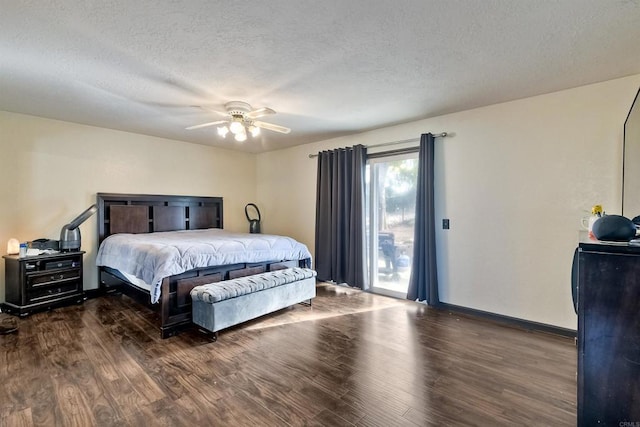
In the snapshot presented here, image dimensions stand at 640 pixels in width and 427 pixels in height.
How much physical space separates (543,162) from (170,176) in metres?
5.30

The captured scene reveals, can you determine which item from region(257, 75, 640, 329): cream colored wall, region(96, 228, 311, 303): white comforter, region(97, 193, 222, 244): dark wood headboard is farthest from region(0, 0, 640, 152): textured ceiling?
region(96, 228, 311, 303): white comforter

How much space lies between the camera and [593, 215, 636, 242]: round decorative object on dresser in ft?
4.35

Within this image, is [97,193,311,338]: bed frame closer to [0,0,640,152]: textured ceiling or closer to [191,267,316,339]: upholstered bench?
[191,267,316,339]: upholstered bench

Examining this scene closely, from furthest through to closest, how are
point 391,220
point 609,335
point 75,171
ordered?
point 391,220
point 75,171
point 609,335

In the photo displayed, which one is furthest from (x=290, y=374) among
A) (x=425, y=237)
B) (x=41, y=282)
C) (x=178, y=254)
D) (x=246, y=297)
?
(x=41, y=282)

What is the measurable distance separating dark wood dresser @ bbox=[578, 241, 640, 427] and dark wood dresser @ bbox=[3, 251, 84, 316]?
4981 mm

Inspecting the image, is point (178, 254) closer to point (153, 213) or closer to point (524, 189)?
point (153, 213)

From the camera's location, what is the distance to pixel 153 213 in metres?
4.82

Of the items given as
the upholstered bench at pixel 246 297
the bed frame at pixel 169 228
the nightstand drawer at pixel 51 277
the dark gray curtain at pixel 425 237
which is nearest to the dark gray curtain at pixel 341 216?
the bed frame at pixel 169 228

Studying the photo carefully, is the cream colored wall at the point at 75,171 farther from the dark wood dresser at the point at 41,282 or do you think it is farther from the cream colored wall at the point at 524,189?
the cream colored wall at the point at 524,189

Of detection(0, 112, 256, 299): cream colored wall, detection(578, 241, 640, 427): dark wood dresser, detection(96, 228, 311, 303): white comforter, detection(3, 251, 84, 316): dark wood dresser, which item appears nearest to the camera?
detection(578, 241, 640, 427): dark wood dresser

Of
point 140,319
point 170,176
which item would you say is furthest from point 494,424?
point 170,176

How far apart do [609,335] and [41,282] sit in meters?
5.09

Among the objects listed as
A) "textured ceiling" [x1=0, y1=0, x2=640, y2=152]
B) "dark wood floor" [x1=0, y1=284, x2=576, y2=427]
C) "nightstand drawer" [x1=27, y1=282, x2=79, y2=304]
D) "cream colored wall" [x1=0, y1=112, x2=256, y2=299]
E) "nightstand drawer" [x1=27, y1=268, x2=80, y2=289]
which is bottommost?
"dark wood floor" [x1=0, y1=284, x2=576, y2=427]
